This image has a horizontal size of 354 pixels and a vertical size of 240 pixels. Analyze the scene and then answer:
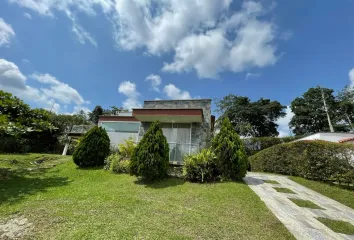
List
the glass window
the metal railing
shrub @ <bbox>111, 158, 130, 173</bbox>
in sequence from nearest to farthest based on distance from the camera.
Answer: shrub @ <bbox>111, 158, 130, 173</bbox> → the metal railing → the glass window

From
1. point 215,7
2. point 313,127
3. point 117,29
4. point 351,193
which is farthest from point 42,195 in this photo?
point 313,127

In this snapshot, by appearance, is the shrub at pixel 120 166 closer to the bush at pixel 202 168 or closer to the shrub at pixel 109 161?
the shrub at pixel 109 161

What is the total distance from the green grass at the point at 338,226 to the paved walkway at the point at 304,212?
0.54 ft

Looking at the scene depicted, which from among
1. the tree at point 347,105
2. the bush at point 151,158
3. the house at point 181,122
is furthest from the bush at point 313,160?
the tree at point 347,105

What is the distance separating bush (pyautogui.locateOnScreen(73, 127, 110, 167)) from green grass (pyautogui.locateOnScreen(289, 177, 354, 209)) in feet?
37.2

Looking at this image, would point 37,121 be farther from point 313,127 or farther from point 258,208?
point 313,127

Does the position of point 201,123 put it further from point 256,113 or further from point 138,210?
point 256,113

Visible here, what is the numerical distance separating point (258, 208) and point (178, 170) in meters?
4.79

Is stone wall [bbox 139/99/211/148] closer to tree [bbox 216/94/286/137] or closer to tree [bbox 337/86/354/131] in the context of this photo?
tree [bbox 216/94/286/137]

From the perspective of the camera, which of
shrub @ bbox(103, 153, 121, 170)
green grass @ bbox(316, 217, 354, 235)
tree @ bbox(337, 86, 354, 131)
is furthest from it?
tree @ bbox(337, 86, 354, 131)

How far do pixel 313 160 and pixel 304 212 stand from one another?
16.9 feet

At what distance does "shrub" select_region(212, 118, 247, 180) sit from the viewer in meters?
7.76

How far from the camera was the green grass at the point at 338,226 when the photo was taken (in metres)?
4.10

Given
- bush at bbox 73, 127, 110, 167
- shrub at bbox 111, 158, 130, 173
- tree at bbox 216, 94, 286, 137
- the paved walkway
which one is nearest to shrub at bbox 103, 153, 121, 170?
shrub at bbox 111, 158, 130, 173
